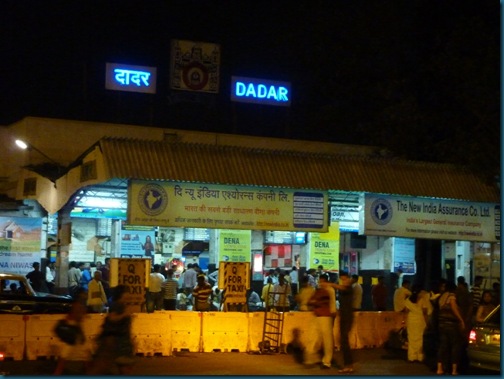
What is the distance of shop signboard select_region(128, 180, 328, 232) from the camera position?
724 inches

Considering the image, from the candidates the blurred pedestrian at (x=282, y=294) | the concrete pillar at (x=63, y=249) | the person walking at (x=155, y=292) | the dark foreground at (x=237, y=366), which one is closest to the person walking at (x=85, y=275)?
the concrete pillar at (x=63, y=249)

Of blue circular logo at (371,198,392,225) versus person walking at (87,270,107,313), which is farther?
blue circular logo at (371,198,392,225)

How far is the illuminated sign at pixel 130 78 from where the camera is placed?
27078mm

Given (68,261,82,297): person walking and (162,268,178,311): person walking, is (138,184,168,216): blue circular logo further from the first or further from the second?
(68,261,82,297): person walking

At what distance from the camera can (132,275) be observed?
17.5 metres

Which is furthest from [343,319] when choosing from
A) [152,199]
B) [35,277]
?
A: [35,277]

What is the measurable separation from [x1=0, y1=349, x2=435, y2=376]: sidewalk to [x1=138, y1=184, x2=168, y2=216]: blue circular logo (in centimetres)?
348

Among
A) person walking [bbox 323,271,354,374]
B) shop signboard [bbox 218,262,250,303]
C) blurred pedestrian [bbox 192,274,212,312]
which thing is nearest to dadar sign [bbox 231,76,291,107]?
blurred pedestrian [bbox 192,274,212,312]

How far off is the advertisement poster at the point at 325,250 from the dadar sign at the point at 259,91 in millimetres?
5376

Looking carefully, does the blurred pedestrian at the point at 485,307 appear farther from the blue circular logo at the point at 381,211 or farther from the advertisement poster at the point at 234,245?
the advertisement poster at the point at 234,245

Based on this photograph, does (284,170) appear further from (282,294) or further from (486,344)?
(486,344)

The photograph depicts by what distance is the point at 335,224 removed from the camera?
84.6 ft

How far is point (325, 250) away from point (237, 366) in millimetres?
11784

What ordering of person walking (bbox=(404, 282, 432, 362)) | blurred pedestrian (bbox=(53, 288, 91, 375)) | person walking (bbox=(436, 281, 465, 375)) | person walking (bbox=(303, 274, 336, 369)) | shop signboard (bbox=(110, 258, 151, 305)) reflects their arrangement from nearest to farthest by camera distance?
blurred pedestrian (bbox=(53, 288, 91, 375)), person walking (bbox=(436, 281, 465, 375)), person walking (bbox=(303, 274, 336, 369)), person walking (bbox=(404, 282, 432, 362)), shop signboard (bbox=(110, 258, 151, 305))
